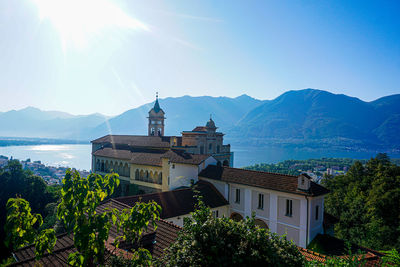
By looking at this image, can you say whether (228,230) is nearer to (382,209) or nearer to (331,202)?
(382,209)

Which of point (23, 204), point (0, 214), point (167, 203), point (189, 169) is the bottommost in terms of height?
point (0, 214)

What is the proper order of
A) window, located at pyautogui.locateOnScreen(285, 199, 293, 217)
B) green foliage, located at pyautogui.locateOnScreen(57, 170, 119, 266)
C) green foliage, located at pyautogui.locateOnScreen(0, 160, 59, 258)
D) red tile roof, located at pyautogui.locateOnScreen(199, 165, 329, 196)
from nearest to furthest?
green foliage, located at pyautogui.locateOnScreen(57, 170, 119, 266) < red tile roof, located at pyautogui.locateOnScreen(199, 165, 329, 196) < window, located at pyautogui.locateOnScreen(285, 199, 293, 217) < green foliage, located at pyautogui.locateOnScreen(0, 160, 59, 258)

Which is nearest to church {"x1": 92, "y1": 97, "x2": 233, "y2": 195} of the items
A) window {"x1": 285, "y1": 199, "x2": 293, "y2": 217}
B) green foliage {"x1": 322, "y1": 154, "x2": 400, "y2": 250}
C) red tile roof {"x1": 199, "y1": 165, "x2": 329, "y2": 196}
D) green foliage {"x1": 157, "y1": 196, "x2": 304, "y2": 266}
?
red tile roof {"x1": 199, "y1": 165, "x2": 329, "y2": 196}

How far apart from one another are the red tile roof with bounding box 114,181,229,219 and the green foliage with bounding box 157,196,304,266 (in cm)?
1213

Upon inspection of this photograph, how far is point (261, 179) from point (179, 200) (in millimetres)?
6631

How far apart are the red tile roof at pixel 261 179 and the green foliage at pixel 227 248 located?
12.4 m

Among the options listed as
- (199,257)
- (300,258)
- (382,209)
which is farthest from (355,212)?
(199,257)

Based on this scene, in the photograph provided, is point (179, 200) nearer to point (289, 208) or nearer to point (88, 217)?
point (289, 208)

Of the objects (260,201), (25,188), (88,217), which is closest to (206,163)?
(260,201)

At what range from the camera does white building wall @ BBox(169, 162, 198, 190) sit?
23.9 metres

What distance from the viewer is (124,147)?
3866 centimetres

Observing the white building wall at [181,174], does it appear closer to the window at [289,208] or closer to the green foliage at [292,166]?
the window at [289,208]

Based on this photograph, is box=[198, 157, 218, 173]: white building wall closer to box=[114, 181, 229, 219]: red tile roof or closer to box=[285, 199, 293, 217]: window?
box=[114, 181, 229, 219]: red tile roof

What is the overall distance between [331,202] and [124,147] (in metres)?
30.3
